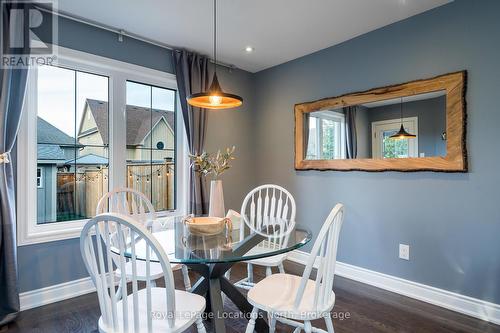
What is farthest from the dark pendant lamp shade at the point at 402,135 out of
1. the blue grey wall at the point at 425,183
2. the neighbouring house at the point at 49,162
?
the neighbouring house at the point at 49,162

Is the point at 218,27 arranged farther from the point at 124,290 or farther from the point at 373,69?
the point at 124,290

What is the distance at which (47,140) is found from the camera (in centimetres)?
253

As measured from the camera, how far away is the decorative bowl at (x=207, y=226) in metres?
1.91

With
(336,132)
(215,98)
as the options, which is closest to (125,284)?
(215,98)

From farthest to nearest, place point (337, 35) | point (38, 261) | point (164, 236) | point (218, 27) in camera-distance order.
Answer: point (337, 35), point (218, 27), point (38, 261), point (164, 236)

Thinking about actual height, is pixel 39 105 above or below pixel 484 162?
above

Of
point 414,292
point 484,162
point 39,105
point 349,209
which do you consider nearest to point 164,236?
point 39,105

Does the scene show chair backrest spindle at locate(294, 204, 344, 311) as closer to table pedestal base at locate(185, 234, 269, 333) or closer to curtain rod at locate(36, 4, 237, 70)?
table pedestal base at locate(185, 234, 269, 333)

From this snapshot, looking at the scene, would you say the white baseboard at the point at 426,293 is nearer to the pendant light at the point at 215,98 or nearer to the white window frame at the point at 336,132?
the white window frame at the point at 336,132

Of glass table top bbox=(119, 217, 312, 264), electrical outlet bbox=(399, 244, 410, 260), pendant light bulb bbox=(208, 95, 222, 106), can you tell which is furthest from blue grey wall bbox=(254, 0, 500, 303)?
pendant light bulb bbox=(208, 95, 222, 106)

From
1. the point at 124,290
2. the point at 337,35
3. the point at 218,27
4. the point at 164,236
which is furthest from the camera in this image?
the point at 337,35

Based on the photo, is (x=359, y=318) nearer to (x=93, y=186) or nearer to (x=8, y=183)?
(x=93, y=186)

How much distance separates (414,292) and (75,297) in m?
2.99

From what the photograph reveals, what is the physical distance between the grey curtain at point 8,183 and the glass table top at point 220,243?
1.05 meters
